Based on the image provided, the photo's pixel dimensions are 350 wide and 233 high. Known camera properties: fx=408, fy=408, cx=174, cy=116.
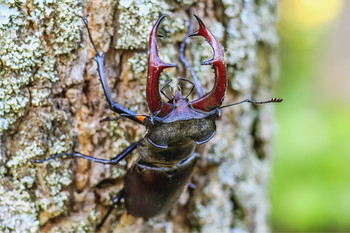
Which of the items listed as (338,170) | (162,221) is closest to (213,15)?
(162,221)

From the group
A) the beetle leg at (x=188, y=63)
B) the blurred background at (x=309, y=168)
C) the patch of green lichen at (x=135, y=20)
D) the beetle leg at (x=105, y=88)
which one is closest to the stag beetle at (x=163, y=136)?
the beetle leg at (x=105, y=88)

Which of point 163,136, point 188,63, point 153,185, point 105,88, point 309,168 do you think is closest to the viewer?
point 163,136

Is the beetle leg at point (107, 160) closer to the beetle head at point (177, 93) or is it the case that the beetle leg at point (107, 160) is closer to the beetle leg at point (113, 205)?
the beetle leg at point (113, 205)

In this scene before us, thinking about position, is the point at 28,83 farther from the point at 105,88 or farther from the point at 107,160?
the point at 107,160

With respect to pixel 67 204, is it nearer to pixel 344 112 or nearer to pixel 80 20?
pixel 80 20

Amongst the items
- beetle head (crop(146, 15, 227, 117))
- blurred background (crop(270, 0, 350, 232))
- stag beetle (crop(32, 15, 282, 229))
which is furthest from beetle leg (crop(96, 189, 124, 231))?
blurred background (crop(270, 0, 350, 232))

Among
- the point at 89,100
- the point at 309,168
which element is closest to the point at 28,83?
the point at 89,100
